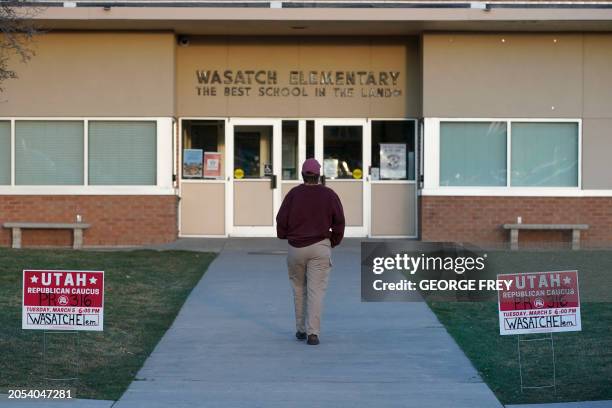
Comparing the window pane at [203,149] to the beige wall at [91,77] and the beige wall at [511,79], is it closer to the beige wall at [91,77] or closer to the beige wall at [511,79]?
the beige wall at [91,77]

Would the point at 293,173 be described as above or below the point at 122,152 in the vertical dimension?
below

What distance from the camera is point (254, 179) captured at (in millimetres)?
20250

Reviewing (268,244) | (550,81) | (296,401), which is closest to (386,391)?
(296,401)

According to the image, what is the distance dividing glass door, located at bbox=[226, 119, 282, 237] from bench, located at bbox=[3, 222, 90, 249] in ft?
9.84

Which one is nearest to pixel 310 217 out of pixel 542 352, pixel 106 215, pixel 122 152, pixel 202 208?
pixel 542 352

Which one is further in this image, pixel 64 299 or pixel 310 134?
pixel 310 134

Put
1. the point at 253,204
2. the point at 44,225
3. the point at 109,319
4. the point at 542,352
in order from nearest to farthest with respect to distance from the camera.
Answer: the point at 542,352 < the point at 109,319 < the point at 44,225 < the point at 253,204

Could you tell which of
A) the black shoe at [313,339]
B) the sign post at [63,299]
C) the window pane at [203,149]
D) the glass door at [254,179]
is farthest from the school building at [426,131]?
the sign post at [63,299]

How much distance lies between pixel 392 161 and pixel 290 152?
208cm

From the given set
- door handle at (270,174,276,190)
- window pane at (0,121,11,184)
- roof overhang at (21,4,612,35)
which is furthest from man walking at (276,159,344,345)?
window pane at (0,121,11,184)

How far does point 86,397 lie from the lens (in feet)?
26.7

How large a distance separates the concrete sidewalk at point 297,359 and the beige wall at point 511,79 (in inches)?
262

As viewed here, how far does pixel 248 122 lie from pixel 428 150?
370 centimetres

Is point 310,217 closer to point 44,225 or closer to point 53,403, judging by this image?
point 53,403
